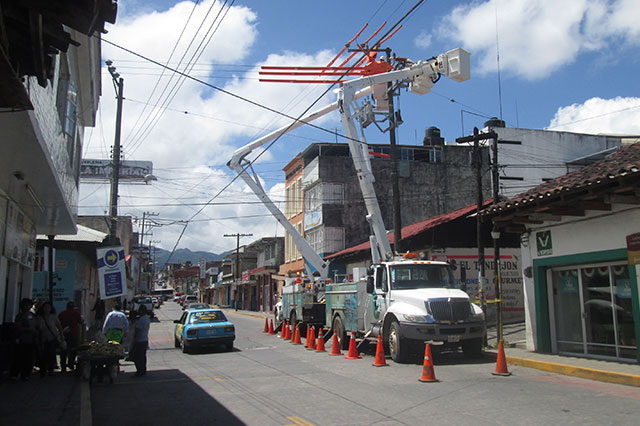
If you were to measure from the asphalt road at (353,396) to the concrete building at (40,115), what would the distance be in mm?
4672

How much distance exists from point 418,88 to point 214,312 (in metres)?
10.6

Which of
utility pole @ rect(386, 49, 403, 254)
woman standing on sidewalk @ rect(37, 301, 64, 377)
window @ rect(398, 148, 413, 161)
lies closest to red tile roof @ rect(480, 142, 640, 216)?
utility pole @ rect(386, 49, 403, 254)

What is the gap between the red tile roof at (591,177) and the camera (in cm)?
1077

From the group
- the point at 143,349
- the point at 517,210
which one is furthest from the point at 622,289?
the point at 143,349

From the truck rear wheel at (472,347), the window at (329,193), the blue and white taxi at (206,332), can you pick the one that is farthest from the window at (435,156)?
the truck rear wheel at (472,347)

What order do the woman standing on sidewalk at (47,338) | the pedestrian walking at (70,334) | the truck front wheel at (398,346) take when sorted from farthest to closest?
the truck front wheel at (398,346), the pedestrian walking at (70,334), the woman standing on sidewalk at (47,338)

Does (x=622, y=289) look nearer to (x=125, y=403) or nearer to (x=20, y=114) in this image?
(x=125, y=403)

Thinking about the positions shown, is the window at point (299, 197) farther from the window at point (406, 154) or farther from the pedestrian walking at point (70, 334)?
the pedestrian walking at point (70, 334)

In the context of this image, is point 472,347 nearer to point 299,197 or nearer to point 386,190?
point 386,190

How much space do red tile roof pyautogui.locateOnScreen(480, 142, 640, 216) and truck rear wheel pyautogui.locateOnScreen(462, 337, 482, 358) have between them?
3491 mm

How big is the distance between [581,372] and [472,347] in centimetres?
325

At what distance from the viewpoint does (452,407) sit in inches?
325

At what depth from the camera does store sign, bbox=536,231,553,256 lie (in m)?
14.4

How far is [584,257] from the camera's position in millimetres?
13188
